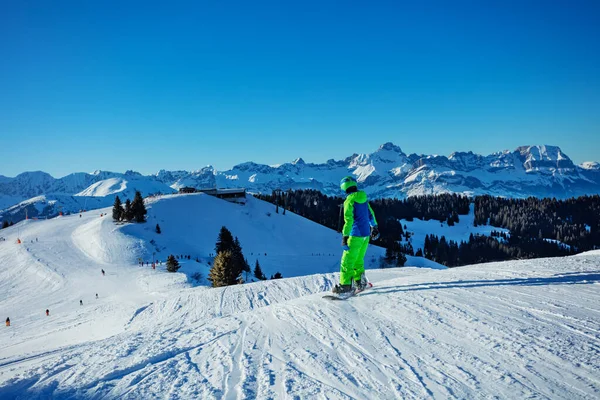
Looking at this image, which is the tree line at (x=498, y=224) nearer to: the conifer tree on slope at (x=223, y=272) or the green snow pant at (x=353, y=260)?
the conifer tree on slope at (x=223, y=272)

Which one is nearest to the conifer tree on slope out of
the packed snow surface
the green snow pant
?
the packed snow surface

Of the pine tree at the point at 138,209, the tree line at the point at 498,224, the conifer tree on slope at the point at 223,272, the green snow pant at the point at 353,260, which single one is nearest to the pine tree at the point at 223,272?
the conifer tree on slope at the point at 223,272

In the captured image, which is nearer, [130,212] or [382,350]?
[382,350]

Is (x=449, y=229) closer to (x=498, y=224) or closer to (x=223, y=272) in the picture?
(x=498, y=224)

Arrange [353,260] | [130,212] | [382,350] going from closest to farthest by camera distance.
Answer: [382,350]
[353,260]
[130,212]

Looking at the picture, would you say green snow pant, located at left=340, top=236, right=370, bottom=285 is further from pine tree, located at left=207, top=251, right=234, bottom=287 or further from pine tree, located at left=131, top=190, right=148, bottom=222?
pine tree, located at left=131, top=190, right=148, bottom=222

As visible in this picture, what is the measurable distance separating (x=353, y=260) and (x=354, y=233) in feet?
2.58

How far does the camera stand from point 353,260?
8.19m

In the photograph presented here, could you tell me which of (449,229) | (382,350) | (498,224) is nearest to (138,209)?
(382,350)

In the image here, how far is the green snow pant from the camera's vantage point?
26.2ft

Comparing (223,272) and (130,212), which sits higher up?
(130,212)

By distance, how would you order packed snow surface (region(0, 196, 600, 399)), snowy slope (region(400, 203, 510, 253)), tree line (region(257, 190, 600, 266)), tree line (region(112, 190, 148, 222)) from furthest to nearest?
snowy slope (region(400, 203, 510, 253)) → tree line (region(257, 190, 600, 266)) → tree line (region(112, 190, 148, 222)) → packed snow surface (region(0, 196, 600, 399))

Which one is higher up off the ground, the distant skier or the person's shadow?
the distant skier

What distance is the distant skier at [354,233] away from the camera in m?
7.85
